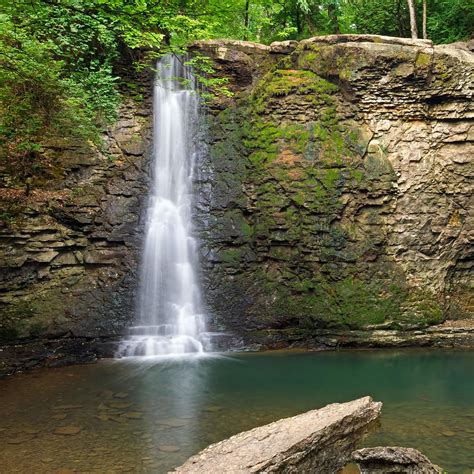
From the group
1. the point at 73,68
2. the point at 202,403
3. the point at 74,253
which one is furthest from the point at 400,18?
the point at 202,403

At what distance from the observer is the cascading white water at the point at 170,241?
33.3ft

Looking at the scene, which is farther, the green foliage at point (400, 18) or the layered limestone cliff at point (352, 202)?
the green foliage at point (400, 18)

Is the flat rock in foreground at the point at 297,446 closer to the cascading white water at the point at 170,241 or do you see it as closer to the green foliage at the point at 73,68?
the green foliage at the point at 73,68

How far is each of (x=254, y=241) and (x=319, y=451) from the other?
7364mm

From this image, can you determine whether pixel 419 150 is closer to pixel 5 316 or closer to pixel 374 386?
pixel 374 386

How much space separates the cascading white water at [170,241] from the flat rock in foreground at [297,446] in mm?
5824

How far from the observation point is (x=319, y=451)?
3.99 m

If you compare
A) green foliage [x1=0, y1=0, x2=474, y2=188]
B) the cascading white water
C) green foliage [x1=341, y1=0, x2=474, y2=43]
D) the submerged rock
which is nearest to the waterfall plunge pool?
the cascading white water

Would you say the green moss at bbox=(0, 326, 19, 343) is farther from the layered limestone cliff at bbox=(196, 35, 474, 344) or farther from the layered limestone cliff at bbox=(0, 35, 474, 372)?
the layered limestone cliff at bbox=(196, 35, 474, 344)

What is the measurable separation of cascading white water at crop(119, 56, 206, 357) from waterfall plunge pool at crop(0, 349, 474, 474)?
2.97ft

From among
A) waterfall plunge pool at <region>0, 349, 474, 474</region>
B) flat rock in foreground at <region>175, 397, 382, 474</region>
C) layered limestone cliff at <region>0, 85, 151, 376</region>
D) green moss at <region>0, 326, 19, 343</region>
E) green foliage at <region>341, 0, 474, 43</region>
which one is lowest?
waterfall plunge pool at <region>0, 349, 474, 474</region>

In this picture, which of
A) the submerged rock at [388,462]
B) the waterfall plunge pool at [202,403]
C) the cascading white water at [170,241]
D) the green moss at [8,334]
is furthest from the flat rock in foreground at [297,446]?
the green moss at [8,334]

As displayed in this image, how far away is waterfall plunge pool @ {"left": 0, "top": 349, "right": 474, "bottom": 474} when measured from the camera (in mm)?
5215

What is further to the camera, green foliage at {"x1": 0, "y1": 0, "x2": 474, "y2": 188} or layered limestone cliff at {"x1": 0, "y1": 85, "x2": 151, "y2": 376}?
layered limestone cliff at {"x1": 0, "y1": 85, "x2": 151, "y2": 376}
